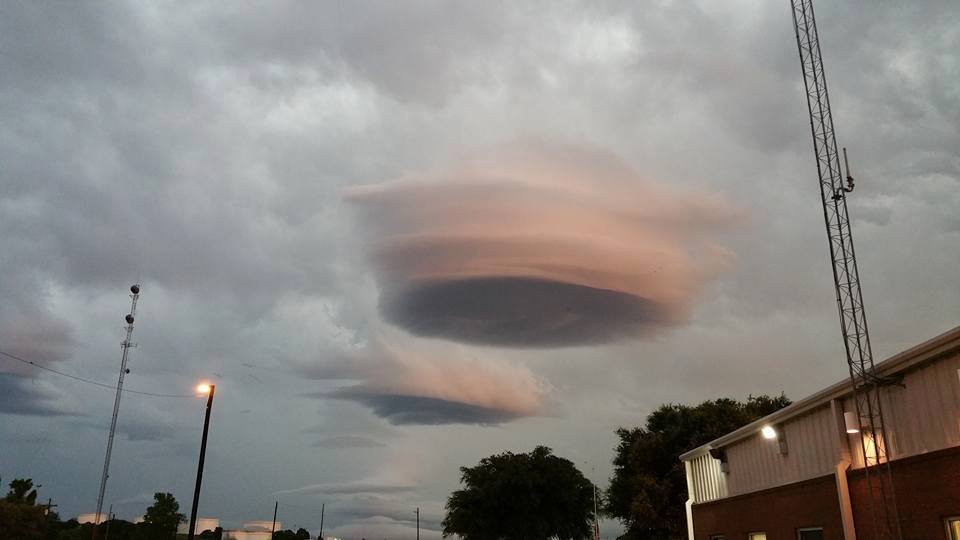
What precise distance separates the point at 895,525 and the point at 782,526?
22.3ft

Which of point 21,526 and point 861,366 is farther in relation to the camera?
point 21,526

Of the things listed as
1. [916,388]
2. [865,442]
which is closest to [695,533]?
[865,442]

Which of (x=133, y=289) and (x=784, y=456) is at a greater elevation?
(x=133, y=289)

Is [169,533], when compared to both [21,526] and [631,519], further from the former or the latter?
[631,519]

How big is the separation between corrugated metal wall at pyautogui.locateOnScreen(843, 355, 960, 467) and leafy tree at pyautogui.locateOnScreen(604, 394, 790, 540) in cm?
3704

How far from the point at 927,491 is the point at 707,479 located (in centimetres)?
1779

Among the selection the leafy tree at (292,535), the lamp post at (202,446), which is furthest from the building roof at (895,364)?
the leafy tree at (292,535)

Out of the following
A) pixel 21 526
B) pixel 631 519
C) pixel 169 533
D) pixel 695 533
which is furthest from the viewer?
pixel 169 533

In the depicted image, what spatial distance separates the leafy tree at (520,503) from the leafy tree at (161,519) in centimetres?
6169

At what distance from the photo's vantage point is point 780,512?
24281 mm

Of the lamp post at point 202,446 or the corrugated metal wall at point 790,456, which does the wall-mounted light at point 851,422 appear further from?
the lamp post at point 202,446

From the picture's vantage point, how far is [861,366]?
18.9 meters

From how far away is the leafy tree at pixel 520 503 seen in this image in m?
73.5

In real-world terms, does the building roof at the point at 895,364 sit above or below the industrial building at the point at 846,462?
above
